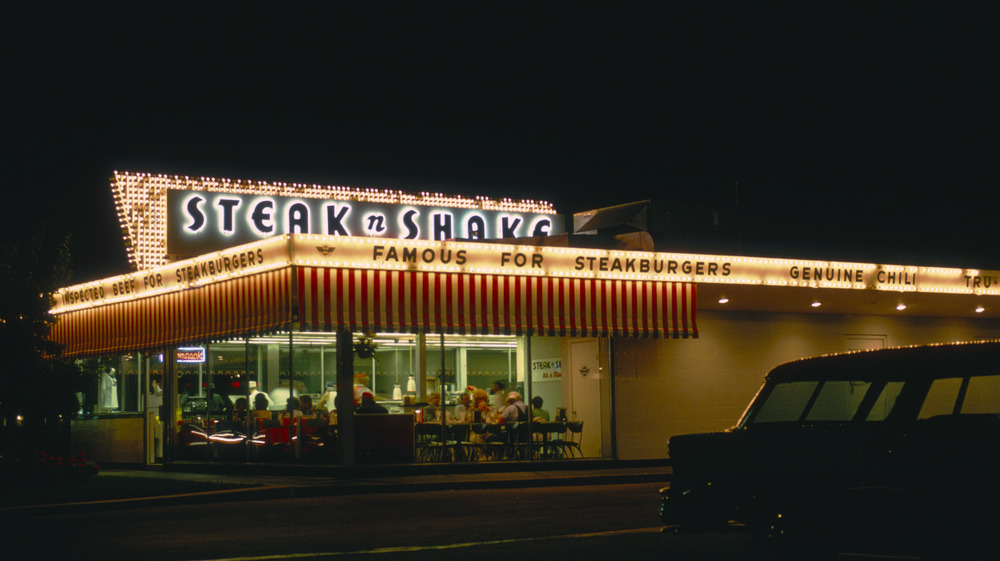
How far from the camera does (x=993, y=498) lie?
7090 millimetres

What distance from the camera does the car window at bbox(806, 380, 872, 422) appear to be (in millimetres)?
8289

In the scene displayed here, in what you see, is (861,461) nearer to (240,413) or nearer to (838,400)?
(838,400)

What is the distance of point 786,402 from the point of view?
875 cm

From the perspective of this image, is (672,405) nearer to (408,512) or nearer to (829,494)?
(408,512)

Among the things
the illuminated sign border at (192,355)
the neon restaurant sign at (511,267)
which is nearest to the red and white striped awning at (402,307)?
the neon restaurant sign at (511,267)

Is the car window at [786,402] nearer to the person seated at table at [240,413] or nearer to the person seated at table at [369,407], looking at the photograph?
the person seated at table at [369,407]

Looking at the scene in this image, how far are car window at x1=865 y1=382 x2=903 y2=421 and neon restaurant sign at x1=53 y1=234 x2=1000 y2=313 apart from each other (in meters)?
11.9

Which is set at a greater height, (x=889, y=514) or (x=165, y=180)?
(x=165, y=180)

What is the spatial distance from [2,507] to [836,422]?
40.3 ft

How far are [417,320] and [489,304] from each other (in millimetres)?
1540

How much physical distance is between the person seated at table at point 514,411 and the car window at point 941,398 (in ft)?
48.6

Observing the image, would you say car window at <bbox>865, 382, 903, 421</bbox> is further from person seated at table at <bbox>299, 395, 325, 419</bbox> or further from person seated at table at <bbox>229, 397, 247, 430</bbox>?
person seated at table at <bbox>229, 397, 247, 430</bbox>

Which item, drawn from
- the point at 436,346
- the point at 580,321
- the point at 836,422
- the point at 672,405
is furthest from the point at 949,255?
the point at 836,422

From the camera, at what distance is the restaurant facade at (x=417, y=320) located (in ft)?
64.7
